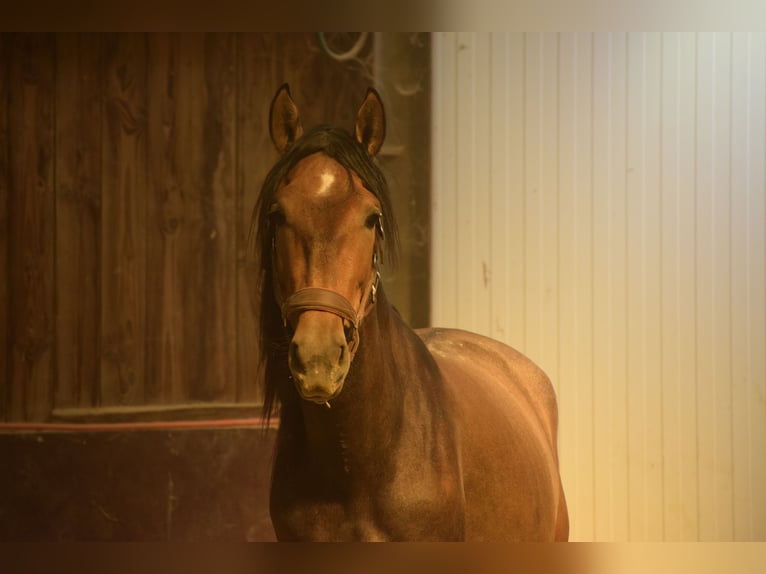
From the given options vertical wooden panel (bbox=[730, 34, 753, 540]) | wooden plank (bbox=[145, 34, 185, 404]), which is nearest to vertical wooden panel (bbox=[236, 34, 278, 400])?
wooden plank (bbox=[145, 34, 185, 404])

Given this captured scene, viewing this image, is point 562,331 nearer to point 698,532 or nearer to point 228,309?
point 698,532

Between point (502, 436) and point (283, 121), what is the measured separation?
2.50ft

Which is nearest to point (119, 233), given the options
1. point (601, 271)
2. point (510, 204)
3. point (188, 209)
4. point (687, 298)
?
point (188, 209)

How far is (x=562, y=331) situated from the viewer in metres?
2.21

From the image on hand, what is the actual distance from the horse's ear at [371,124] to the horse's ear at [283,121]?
11 centimetres

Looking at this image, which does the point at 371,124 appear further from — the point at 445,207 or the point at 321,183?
the point at 445,207

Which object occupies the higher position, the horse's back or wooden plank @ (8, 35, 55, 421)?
wooden plank @ (8, 35, 55, 421)

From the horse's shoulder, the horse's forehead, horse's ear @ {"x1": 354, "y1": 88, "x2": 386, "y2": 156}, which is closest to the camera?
the horse's forehead

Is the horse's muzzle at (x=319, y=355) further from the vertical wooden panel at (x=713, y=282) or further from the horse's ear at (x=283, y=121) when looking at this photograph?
the vertical wooden panel at (x=713, y=282)

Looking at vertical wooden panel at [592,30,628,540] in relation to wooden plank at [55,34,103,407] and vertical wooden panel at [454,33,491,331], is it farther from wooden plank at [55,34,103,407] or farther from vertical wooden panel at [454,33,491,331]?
wooden plank at [55,34,103,407]

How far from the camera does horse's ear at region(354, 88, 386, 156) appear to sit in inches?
65.5

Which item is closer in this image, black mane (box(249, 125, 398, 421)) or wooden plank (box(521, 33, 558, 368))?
black mane (box(249, 125, 398, 421))

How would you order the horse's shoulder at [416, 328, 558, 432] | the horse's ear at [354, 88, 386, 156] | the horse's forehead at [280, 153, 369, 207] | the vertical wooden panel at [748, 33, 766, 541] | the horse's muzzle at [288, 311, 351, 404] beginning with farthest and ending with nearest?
the vertical wooden panel at [748, 33, 766, 541] < the horse's shoulder at [416, 328, 558, 432] < the horse's ear at [354, 88, 386, 156] < the horse's forehead at [280, 153, 369, 207] < the horse's muzzle at [288, 311, 351, 404]

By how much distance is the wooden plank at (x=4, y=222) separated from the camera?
2.21 m
